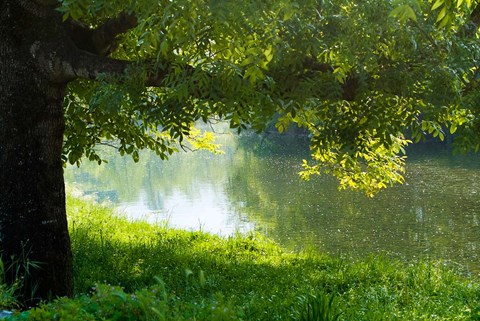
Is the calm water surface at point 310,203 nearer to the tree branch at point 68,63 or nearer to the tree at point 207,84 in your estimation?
the tree at point 207,84

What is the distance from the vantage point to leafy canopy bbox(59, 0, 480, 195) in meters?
5.27

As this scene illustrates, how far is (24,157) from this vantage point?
21.7 ft

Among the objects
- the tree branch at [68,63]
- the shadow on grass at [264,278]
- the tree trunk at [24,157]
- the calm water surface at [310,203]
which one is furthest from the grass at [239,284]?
the calm water surface at [310,203]

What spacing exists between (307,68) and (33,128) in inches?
111

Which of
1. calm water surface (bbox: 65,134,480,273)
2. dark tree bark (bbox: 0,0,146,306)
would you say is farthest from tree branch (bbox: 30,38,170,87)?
calm water surface (bbox: 65,134,480,273)

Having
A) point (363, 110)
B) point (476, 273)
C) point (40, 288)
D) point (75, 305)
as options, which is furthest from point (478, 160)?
point (75, 305)

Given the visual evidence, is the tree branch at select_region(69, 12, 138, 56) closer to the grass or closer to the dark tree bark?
the dark tree bark

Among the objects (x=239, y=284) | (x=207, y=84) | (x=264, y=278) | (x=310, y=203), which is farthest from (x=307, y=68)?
(x=310, y=203)

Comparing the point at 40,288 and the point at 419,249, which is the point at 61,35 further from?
the point at 419,249

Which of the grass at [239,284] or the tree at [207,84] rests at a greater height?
the tree at [207,84]

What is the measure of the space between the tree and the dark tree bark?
0.03 ft

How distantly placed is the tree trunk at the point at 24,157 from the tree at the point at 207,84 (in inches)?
0.4

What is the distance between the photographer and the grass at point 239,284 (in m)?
3.58

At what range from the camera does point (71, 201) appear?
16391 mm
